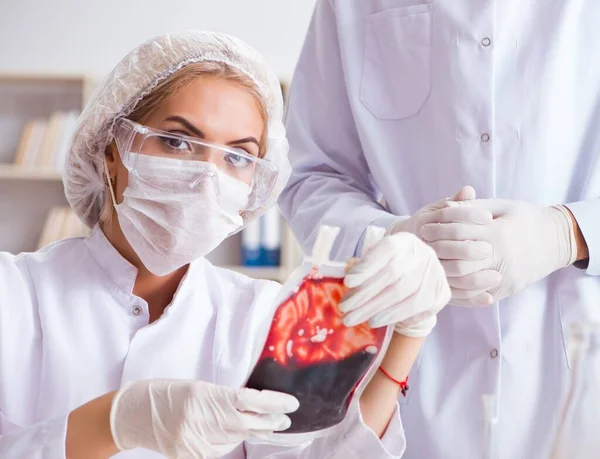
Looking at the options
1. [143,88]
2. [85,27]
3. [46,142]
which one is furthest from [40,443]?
[85,27]

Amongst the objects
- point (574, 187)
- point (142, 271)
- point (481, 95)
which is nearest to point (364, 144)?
point (481, 95)

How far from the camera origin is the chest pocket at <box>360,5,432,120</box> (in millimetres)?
1331

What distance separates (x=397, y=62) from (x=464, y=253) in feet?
1.60

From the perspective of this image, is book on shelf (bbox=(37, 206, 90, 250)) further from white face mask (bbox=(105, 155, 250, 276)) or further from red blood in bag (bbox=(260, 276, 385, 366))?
red blood in bag (bbox=(260, 276, 385, 366))

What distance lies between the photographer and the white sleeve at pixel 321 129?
1443 millimetres

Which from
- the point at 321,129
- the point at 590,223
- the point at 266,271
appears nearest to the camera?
the point at 590,223

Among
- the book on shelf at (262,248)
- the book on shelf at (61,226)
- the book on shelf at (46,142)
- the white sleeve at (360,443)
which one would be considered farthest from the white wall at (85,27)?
the white sleeve at (360,443)

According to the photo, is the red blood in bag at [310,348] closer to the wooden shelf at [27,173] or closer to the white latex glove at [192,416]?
the white latex glove at [192,416]

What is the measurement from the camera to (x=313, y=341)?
34.9 inches

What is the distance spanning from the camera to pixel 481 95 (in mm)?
1257

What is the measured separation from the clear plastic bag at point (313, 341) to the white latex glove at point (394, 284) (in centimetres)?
3

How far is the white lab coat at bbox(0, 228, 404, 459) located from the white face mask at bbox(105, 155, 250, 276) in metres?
0.10

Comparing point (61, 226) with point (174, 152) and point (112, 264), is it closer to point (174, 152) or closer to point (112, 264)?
point (112, 264)

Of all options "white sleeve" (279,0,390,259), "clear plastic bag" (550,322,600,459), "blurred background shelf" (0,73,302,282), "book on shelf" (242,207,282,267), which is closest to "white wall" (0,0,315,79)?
"blurred background shelf" (0,73,302,282)
